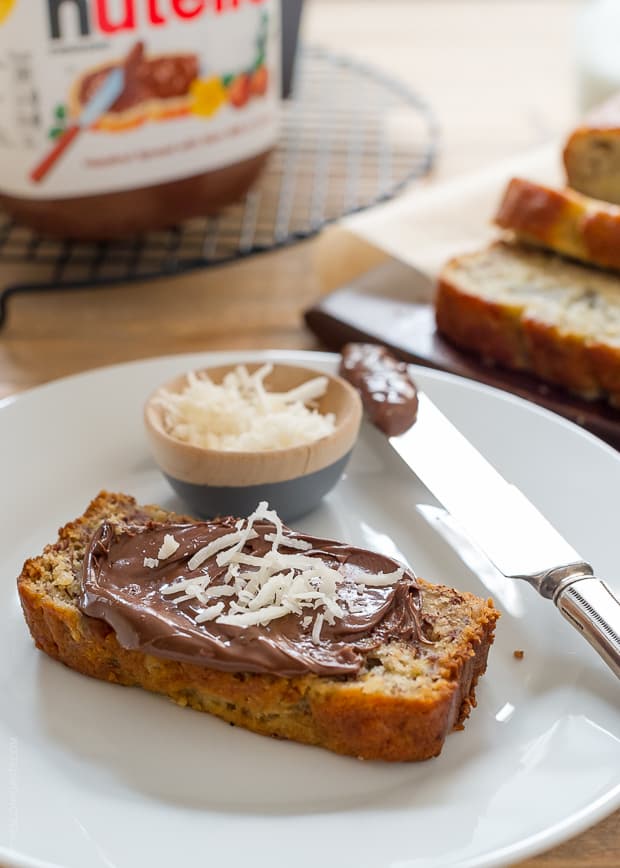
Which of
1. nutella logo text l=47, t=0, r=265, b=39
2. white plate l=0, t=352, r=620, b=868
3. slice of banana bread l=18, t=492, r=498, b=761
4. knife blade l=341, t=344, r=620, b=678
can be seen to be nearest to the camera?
white plate l=0, t=352, r=620, b=868

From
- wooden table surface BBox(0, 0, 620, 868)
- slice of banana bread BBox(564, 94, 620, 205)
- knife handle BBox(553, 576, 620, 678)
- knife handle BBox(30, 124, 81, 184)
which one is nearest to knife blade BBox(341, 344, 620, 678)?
knife handle BBox(553, 576, 620, 678)

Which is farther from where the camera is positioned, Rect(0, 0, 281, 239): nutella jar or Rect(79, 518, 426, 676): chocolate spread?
Rect(0, 0, 281, 239): nutella jar

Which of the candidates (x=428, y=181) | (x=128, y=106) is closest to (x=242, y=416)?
(x=128, y=106)

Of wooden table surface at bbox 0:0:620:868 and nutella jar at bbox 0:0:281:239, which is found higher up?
nutella jar at bbox 0:0:281:239

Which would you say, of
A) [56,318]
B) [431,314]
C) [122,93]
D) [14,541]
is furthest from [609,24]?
[14,541]

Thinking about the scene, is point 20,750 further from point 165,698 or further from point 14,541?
point 14,541

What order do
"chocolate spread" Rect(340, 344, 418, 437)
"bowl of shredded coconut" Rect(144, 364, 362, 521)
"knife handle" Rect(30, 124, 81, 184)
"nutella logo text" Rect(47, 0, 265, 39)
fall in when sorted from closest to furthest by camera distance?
1. "bowl of shredded coconut" Rect(144, 364, 362, 521)
2. "chocolate spread" Rect(340, 344, 418, 437)
3. "nutella logo text" Rect(47, 0, 265, 39)
4. "knife handle" Rect(30, 124, 81, 184)

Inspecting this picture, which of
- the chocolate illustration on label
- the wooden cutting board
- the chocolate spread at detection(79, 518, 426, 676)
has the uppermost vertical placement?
the chocolate illustration on label

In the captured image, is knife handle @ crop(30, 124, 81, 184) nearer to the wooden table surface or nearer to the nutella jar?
the nutella jar
